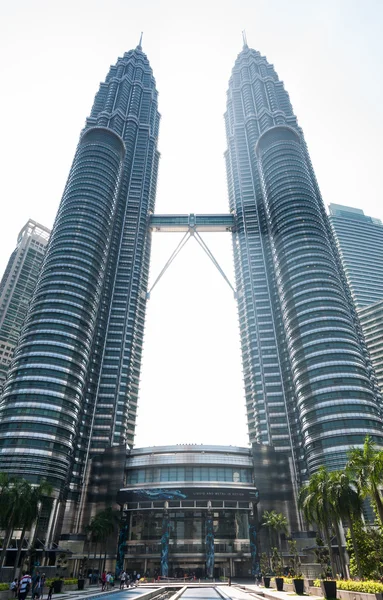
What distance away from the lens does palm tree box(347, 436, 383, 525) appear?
3391cm

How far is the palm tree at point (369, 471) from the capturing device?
3391cm

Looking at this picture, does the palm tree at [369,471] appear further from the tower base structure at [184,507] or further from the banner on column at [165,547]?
the banner on column at [165,547]

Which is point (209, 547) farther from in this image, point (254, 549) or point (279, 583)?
point (279, 583)

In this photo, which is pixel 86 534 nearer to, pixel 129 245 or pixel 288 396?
pixel 288 396

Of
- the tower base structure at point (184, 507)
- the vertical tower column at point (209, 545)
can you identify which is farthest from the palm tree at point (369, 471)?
the tower base structure at point (184, 507)

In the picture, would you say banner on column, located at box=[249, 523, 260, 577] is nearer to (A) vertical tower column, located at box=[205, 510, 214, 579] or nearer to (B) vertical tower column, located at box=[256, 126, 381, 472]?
(A) vertical tower column, located at box=[205, 510, 214, 579]

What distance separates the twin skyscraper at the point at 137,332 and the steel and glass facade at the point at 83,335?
1.24 ft

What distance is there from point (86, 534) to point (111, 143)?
478ft

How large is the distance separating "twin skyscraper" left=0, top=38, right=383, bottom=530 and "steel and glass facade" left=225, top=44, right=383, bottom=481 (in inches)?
15.8

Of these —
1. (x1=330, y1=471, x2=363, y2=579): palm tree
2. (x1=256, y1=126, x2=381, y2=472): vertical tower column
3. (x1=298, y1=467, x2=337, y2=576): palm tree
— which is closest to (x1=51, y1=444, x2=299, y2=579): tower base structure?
(x1=256, y1=126, x2=381, y2=472): vertical tower column

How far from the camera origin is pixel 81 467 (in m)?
113

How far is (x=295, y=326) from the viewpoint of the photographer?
11875cm

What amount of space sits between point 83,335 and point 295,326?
63.1 meters

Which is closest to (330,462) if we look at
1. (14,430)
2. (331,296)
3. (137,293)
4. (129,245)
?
(331,296)
